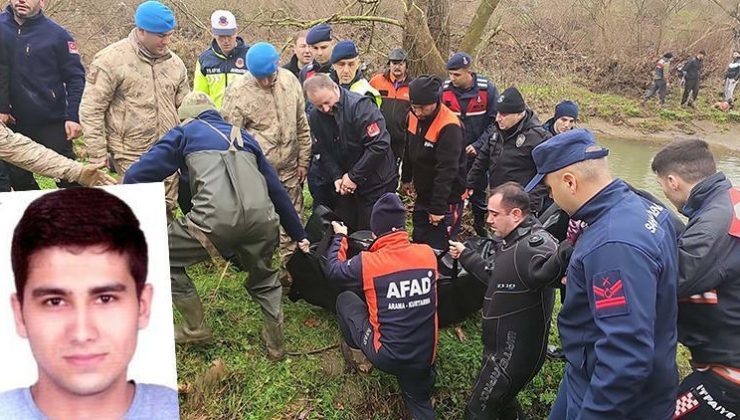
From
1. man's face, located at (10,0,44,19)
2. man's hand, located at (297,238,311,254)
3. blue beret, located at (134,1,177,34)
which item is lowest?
man's hand, located at (297,238,311,254)

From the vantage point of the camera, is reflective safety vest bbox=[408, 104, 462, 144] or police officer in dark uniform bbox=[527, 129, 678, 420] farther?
reflective safety vest bbox=[408, 104, 462, 144]

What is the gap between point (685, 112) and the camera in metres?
16.5

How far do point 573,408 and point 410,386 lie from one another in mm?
1071

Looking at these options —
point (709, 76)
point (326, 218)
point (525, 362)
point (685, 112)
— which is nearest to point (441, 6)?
point (326, 218)

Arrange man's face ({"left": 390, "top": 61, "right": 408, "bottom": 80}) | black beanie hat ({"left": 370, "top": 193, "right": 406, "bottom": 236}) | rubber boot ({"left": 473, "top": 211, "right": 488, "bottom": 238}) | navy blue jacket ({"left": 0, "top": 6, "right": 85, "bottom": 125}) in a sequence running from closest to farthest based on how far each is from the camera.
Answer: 1. black beanie hat ({"left": 370, "top": 193, "right": 406, "bottom": 236})
2. navy blue jacket ({"left": 0, "top": 6, "right": 85, "bottom": 125})
3. man's face ({"left": 390, "top": 61, "right": 408, "bottom": 80})
4. rubber boot ({"left": 473, "top": 211, "right": 488, "bottom": 238})

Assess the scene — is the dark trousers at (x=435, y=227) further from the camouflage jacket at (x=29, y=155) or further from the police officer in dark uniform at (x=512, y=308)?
the camouflage jacket at (x=29, y=155)

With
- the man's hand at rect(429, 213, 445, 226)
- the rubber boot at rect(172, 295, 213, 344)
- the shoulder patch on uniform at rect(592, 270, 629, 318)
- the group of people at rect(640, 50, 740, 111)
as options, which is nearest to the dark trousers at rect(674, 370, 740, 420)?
the shoulder patch on uniform at rect(592, 270, 629, 318)

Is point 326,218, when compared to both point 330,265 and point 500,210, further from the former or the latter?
point 500,210

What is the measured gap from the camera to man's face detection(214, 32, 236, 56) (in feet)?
14.8

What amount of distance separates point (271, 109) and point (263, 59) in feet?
1.36

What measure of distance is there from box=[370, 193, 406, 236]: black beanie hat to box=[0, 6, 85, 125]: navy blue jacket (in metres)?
2.62

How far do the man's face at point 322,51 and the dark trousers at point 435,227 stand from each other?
1648 mm

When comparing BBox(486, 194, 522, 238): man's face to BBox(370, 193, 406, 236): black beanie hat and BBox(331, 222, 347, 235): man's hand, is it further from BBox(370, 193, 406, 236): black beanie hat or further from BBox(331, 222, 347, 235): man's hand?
BBox(331, 222, 347, 235): man's hand

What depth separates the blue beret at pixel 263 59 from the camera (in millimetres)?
3576
